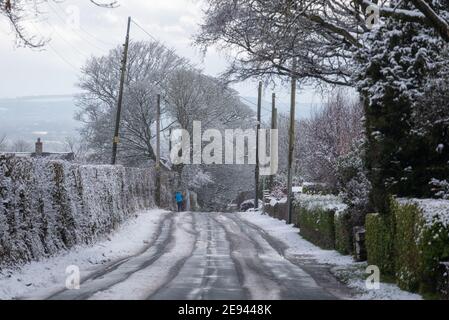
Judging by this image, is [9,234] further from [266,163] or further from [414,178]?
[266,163]

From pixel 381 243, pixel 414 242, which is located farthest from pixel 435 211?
pixel 381 243

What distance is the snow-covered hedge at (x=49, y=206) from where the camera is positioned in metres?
13.7

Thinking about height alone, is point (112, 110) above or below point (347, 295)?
above

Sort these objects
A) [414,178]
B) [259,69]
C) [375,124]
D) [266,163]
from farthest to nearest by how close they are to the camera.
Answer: [266,163] → [259,69] → [375,124] → [414,178]

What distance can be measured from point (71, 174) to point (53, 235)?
2693mm

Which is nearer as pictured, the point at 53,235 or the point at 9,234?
the point at 9,234

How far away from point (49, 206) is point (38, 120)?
262 ft

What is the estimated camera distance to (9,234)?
533 inches

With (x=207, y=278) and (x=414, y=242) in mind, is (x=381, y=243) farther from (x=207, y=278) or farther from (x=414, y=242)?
(x=207, y=278)

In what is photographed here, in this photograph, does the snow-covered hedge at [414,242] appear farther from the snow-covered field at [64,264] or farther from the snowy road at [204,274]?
the snow-covered field at [64,264]

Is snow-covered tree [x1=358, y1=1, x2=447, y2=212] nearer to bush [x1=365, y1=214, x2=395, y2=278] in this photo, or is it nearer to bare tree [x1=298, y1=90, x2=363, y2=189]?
bush [x1=365, y1=214, x2=395, y2=278]

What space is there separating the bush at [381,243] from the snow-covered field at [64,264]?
6316mm

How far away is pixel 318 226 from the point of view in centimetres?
2220
